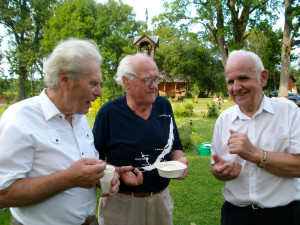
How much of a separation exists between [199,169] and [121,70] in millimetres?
4098

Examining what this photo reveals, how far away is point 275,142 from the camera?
1.77 metres

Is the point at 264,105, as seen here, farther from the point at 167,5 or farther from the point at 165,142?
the point at 167,5

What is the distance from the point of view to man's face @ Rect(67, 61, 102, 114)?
1.64 metres

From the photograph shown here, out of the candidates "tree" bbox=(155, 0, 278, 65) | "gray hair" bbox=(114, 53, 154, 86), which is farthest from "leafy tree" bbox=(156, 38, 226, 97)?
"gray hair" bbox=(114, 53, 154, 86)

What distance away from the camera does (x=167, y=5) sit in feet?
62.4

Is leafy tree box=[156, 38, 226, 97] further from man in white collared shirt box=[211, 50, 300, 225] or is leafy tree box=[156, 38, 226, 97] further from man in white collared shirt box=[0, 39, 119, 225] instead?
man in white collared shirt box=[0, 39, 119, 225]

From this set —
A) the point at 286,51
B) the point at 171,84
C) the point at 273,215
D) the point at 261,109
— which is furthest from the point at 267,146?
the point at 171,84

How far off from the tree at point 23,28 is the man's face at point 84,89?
32.6m

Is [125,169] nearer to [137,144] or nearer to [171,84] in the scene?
[137,144]

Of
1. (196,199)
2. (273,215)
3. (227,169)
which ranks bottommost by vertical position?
(196,199)

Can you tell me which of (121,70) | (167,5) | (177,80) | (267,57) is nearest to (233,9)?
(167,5)

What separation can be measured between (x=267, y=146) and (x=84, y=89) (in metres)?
1.51

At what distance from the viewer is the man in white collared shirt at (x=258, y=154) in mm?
1676

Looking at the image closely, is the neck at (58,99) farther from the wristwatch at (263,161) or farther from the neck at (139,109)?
the wristwatch at (263,161)
